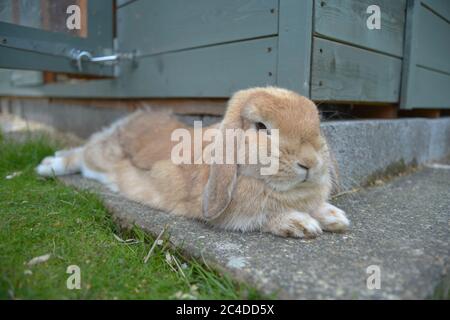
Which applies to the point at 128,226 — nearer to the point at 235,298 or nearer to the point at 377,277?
the point at 235,298

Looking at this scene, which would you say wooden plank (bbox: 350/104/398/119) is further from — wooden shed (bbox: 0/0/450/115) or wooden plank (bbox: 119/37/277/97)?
wooden plank (bbox: 119/37/277/97)

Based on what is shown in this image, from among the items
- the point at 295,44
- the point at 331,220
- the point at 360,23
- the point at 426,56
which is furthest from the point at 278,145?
the point at 426,56

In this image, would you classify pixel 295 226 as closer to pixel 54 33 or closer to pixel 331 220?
pixel 331 220

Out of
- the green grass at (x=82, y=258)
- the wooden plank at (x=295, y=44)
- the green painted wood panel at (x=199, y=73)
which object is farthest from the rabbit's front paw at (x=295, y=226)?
the green painted wood panel at (x=199, y=73)

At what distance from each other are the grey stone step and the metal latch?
1.51 meters

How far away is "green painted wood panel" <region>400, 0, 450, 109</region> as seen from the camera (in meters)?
3.05

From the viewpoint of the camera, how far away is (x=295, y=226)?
1625 millimetres

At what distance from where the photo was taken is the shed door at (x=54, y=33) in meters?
2.68

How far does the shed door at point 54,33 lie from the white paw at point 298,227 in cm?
232

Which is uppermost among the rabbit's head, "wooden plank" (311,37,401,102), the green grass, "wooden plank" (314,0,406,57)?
"wooden plank" (314,0,406,57)

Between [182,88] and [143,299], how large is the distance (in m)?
2.08

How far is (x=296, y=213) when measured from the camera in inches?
66.2

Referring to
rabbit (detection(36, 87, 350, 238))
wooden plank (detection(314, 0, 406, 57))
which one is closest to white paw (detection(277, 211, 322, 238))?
rabbit (detection(36, 87, 350, 238))

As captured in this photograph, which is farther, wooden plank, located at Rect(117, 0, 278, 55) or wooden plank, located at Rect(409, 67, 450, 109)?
wooden plank, located at Rect(409, 67, 450, 109)
